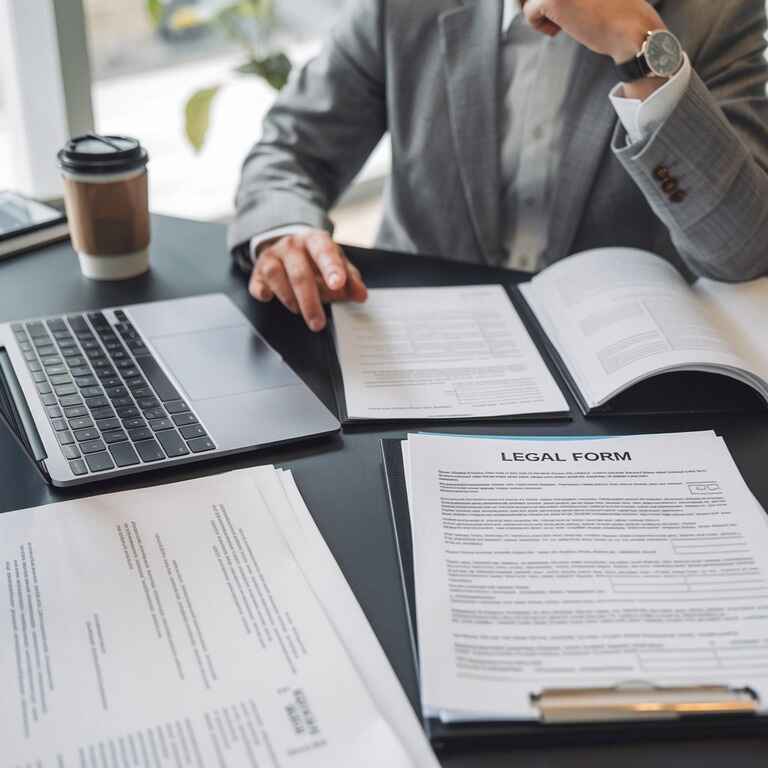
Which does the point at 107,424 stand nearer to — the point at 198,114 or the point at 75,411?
the point at 75,411

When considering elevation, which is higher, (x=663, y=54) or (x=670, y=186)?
(x=663, y=54)

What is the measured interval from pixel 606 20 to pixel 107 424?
75 centimetres

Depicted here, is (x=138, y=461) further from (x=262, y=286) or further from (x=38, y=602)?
(x=262, y=286)

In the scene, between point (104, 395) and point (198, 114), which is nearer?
point (104, 395)

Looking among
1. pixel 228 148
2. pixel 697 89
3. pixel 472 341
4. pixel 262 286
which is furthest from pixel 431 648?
pixel 228 148

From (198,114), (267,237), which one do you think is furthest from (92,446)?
(198,114)

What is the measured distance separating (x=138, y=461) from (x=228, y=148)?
8.38 feet

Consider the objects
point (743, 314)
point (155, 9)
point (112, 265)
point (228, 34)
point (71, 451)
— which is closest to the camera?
point (71, 451)

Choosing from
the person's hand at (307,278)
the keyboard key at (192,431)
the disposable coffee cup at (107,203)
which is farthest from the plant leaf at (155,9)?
the keyboard key at (192,431)

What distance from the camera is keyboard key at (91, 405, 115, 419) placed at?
2.67 feet

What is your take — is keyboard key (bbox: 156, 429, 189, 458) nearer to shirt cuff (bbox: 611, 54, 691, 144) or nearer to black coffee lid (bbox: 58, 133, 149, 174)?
black coffee lid (bbox: 58, 133, 149, 174)

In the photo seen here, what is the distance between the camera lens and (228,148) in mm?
3141

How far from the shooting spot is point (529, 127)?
134 centimetres

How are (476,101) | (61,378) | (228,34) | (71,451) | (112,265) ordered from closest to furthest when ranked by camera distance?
(71,451)
(61,378)
(112,265)
(476,101)
(228,34)
